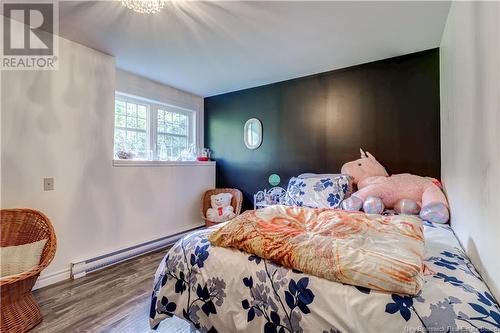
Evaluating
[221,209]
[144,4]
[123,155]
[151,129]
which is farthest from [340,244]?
[151,129]

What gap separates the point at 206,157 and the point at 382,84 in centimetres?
264

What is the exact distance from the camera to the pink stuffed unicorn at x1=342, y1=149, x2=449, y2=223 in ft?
6.50

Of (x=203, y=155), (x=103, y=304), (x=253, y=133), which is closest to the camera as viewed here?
(x=103, y=304)

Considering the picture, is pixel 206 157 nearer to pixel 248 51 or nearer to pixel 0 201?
pixel 248 51

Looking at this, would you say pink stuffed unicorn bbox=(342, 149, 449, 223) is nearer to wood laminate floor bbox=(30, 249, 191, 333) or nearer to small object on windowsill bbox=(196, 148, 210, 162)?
wood laminate floor bbox=(30, 249, 191, 333)

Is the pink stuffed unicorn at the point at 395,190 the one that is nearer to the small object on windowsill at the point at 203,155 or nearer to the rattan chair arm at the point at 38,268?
the small object on windowsill at the point at 203,155

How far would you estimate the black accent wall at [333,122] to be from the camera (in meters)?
2.50

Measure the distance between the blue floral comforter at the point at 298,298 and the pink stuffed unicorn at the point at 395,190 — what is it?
39 centimetres

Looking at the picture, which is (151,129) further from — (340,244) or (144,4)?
(340,244)

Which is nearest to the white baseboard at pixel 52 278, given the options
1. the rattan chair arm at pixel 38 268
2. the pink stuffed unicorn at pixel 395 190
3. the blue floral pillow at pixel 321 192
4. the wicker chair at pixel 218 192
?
the rattan chair arm at pixel 38 268

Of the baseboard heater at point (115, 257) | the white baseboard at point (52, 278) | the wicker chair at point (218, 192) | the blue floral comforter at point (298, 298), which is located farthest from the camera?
the wicker chair at point (218, 192)

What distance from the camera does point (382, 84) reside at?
8.87 ft

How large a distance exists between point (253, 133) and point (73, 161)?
7.37 ft

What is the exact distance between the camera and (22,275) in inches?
61.1
